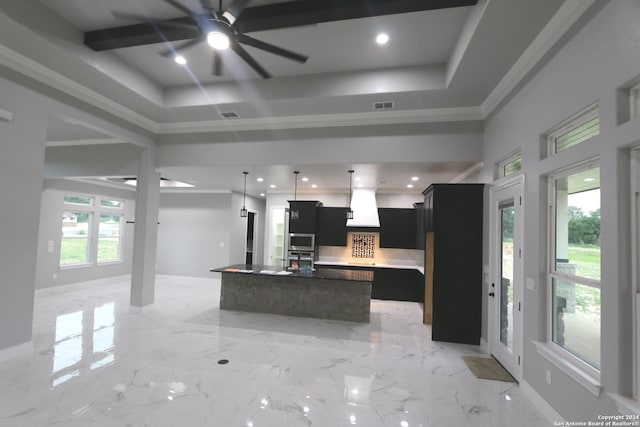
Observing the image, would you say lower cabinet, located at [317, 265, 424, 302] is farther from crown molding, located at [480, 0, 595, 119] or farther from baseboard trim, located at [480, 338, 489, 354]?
crown molding, located at [480, 0, 595, 119]

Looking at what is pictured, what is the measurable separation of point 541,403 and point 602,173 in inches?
81.0

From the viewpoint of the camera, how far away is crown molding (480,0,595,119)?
2.20 metres

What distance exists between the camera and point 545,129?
262cm

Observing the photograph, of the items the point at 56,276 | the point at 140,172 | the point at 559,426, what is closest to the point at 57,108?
the point at 140,172

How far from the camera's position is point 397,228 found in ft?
23.6

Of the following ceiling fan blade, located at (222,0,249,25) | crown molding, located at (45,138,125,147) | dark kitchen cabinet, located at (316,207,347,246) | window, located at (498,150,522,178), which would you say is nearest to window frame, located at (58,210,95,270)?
crown molding, located at (45,138,125,147)

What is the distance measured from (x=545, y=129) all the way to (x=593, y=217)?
0.91 meters

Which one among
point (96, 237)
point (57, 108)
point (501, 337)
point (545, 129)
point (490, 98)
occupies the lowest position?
point (501, 337)

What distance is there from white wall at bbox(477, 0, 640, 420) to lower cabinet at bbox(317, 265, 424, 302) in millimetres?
3855

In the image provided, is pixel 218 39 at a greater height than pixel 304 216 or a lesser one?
greater

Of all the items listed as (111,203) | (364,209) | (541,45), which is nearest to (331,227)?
(364,209)

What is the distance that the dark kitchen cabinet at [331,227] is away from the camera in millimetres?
7461

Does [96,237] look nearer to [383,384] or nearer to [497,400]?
[383,384]

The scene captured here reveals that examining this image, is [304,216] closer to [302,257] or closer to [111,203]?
[302,257]
